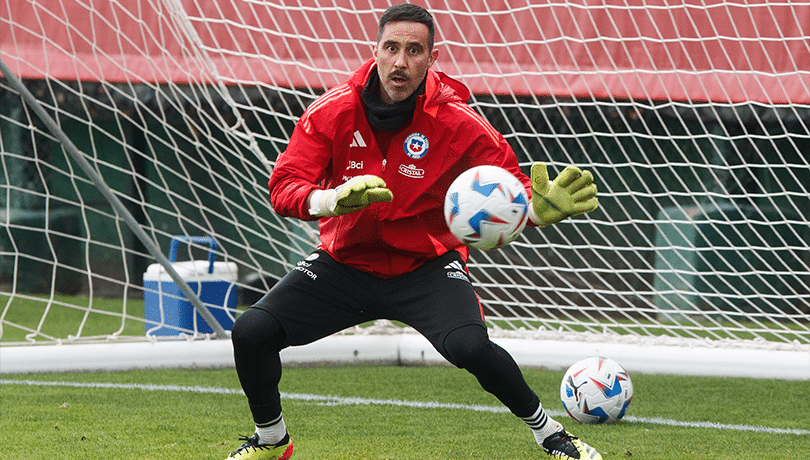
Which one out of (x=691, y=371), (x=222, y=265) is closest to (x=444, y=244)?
(x=691, y=371)

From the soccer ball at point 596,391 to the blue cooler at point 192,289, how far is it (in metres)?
2.66

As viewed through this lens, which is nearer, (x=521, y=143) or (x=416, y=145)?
(x=416, y=145)

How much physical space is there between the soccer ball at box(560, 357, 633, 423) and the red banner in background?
2.26 meters

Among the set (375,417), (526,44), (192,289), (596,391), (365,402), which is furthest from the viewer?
(526,44)

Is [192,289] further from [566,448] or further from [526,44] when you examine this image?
[566,448]

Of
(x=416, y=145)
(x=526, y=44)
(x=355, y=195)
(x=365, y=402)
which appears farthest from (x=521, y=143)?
(x=355, y=195)

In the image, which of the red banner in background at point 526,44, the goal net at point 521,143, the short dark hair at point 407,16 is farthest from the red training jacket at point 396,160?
the red banner in background at point 526,44

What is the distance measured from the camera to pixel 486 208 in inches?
113

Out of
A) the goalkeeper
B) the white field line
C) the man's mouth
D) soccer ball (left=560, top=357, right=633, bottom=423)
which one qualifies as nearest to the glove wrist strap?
the goalkeeper

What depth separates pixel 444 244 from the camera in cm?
341

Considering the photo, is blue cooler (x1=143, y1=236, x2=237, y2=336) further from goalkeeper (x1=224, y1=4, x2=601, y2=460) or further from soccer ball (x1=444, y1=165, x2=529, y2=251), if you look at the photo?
soccer ball (x1=444, y1=165, x2=529, y2=251)

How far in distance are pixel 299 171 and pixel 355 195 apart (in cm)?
41

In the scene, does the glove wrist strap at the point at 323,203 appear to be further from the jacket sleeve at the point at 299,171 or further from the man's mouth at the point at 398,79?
the man's mouth at the point at 398,79

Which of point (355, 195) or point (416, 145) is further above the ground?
point (355, 195)
